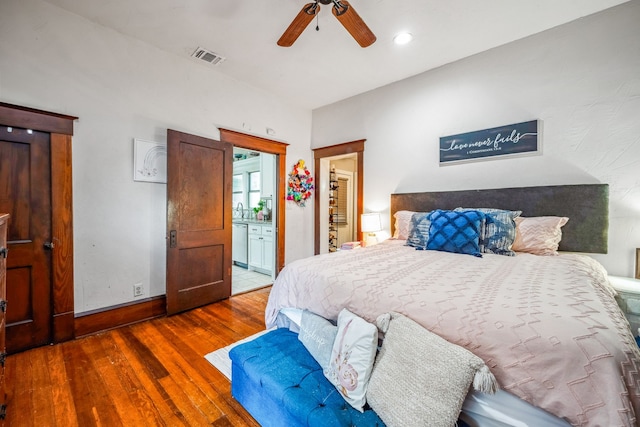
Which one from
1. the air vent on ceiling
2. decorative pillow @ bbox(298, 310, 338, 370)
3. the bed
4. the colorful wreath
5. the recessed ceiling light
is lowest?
decorative pillow @ bbox(298, 310, 338, 370)

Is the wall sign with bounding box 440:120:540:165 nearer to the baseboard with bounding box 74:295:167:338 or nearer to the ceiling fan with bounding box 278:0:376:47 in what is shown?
the ceiling fan with bounding box 278:0:376:47

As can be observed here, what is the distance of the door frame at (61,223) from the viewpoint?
224 centimetres

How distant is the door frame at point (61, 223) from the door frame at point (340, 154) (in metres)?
3.07

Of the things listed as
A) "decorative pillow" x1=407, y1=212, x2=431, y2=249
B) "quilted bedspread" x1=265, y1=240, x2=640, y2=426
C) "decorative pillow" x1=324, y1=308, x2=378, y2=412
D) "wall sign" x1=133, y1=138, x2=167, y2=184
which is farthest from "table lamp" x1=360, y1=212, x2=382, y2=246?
"wall sign" x1=133, y1=138, x2=167, y2=184

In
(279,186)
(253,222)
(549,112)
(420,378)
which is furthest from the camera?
(253,222)

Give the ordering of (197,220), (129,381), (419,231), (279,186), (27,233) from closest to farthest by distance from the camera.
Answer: (129,381) < (27,233) < (419,231) < (197,220) < (279,186)

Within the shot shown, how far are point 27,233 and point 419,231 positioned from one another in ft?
11.5

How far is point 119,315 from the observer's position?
8.56 ft

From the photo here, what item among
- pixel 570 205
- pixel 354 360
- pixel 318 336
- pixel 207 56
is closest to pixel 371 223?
pixel 570 205

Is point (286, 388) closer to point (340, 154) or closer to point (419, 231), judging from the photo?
point (419, 231)

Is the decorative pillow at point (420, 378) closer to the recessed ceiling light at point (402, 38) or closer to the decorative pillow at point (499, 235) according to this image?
the decorative pillow at point (499, 235)

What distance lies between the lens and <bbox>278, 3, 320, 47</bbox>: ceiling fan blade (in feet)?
5.97

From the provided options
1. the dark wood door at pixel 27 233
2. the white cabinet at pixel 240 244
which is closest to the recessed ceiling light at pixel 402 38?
the dark wood door at pixel 27 233

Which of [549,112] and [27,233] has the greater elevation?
[549,112]
